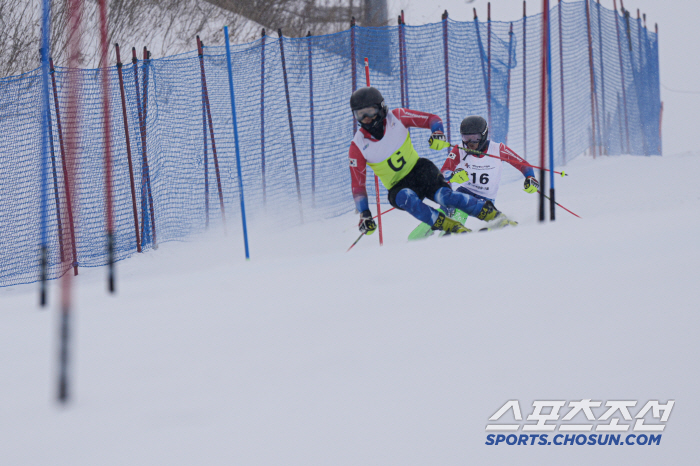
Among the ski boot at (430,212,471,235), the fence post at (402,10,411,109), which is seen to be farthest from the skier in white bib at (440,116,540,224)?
the fence post at (402,10,411,109)

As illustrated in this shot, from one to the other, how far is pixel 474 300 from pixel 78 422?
5.23 feet

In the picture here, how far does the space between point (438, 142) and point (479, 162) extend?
1.12 metres

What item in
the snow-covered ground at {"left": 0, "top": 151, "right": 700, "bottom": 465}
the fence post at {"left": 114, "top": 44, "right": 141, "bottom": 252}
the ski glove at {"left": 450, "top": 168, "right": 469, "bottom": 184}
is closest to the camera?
the snow-covered ground at {"left": 0, "top": 151, "right": 700, "bottom": 465}

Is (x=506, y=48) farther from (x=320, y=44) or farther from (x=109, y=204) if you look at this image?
(x=109, y=204)

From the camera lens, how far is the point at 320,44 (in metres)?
9.83

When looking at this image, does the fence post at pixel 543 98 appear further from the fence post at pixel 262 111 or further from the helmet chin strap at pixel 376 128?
the fence post at pixel 262 111

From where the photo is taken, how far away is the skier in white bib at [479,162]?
6375 millimetres

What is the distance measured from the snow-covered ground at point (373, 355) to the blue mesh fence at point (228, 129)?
5.04m

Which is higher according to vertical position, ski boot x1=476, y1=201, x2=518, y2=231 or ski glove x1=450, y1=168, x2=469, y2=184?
ski glove x1=450, y1=168, x2=469, y2=184

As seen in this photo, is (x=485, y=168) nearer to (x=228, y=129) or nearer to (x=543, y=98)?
(x=543, y=98)

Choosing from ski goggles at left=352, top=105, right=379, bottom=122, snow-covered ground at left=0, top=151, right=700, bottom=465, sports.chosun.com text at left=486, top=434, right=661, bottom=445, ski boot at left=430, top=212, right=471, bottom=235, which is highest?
ski goggles at left=352, top=105, right=379, bottom=122

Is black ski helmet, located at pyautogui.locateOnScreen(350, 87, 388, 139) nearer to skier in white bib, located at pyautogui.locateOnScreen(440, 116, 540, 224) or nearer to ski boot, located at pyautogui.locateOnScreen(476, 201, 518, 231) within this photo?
skier in white bib, located at pyautogui.locateOnScreen(440, 116, 540, 224)

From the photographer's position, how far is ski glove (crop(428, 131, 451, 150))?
5.55 metres

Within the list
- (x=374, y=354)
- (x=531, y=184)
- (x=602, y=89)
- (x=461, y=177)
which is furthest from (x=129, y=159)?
(x=602, y=89)
